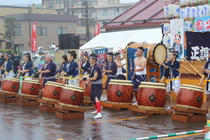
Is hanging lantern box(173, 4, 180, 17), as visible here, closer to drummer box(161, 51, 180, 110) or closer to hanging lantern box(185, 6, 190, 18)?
hanging lantern box(185, 6, 190, 18)

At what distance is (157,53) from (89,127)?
15.4ft

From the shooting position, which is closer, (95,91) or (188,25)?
(95,91)

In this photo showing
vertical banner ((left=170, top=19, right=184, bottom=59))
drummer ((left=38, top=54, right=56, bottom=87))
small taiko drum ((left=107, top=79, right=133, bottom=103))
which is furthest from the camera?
vertical banner ((left=170, top=19, right=184, bottom=59))

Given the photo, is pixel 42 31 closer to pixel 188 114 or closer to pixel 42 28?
pixel 42 28

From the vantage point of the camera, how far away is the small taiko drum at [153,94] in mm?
9531

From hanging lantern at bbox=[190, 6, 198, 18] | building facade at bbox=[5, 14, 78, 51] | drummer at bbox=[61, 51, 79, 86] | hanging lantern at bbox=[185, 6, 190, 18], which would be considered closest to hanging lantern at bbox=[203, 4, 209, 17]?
hanging lantern at bbox=[190, 6, 198, 18]

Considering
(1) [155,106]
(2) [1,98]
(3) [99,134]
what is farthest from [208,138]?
(2) [1,98]

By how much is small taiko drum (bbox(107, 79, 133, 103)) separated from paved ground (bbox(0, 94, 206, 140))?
1.28ft

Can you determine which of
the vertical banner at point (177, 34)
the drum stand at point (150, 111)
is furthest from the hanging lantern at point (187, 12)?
the drum stand at point (150, 111)

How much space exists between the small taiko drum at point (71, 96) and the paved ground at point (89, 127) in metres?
0.49

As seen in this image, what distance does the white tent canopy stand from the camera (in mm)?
19359

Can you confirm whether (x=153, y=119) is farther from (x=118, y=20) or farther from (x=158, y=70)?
(x=118, y=20)

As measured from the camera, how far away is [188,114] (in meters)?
8.88

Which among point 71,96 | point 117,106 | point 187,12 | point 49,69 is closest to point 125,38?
point 187,12
